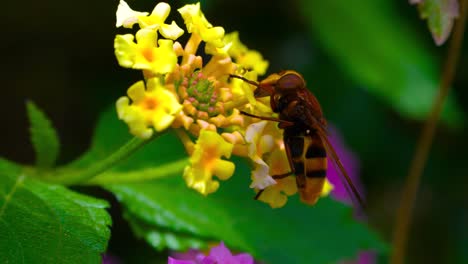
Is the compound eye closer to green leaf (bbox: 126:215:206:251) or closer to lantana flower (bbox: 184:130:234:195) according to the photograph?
lantana flower (bbox: 184:130:234:195)

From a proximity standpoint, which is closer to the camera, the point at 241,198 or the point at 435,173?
the point at 241,198

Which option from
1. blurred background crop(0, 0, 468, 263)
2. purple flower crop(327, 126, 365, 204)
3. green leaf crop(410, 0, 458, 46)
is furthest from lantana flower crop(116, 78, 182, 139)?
purple flower crop(327, 126, 365, 204)

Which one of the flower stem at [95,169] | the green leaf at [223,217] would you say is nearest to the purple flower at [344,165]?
the green leaf at [223,217]

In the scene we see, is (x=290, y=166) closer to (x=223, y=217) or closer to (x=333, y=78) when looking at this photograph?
(x=223, y=217)

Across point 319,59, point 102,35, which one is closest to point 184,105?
point 102,35

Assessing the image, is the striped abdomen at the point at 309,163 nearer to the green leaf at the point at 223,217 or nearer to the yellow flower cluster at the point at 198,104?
the yellow flower cluster at the point at 198,104

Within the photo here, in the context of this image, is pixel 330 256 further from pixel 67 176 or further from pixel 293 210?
pixel 67 176

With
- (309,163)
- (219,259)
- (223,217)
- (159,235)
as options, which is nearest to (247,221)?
(223,217)
